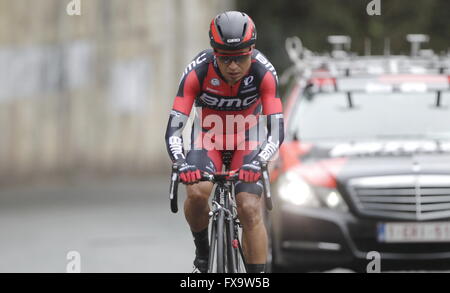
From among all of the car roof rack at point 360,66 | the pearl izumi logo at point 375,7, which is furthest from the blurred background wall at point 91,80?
the car roof rack at point 360,66

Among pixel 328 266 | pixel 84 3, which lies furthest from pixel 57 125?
pixel 328 266

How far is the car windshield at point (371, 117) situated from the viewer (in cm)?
923

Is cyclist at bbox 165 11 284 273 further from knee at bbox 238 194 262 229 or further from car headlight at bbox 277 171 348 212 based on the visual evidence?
car headlight at bbox 277 171 348 212

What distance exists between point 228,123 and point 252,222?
29.9 inches

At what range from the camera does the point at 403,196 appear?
8422 millimetres

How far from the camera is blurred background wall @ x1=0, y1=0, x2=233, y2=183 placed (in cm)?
1588

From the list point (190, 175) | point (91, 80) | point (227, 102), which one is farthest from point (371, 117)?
point (91, 80)

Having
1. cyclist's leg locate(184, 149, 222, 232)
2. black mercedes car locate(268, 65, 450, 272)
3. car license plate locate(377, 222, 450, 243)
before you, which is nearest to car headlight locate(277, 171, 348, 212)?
black mercedes car locate(268, 65, 450, 272)

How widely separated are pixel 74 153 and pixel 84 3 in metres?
2.20

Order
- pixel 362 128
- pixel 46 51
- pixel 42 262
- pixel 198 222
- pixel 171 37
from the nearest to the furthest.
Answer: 1. pixel 198 222
2. pixel 362 128
3. pixel 42 262
4. pixel 46 51
5. pixel 171 37

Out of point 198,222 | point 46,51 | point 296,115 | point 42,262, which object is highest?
point 46,51

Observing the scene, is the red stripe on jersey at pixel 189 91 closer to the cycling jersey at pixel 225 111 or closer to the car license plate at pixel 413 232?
the cycling jersey at pixel 225 111

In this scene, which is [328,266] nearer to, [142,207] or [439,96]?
[439,96]

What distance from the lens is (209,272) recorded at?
641cm
